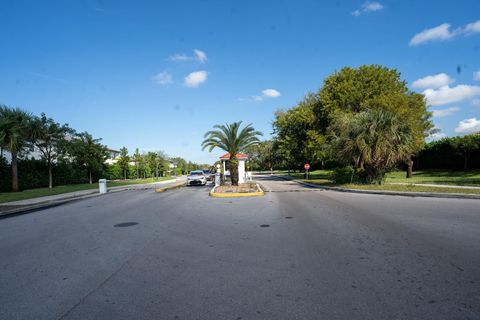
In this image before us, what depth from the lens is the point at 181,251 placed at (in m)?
5.84

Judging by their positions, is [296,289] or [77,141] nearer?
[296,289]

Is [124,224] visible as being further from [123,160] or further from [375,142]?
[123,160]

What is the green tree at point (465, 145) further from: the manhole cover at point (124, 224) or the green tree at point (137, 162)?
the green tree at point (137, 162)

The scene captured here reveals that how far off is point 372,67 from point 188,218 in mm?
29226

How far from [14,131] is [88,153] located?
12.2 meters

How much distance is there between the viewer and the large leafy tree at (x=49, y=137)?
98.2 ft

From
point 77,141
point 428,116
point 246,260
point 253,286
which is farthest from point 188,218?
point 428,116

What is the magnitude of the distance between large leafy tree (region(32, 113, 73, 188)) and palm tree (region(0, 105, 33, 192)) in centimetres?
105

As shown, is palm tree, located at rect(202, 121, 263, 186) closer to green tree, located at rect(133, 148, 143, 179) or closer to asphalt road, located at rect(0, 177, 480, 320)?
asphalt road, located at rect(0, 177, 480, 320)

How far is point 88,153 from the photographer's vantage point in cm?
3744

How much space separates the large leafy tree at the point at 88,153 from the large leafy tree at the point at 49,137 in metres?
2.32

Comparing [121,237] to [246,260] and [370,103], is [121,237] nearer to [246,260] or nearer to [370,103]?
[246,260]

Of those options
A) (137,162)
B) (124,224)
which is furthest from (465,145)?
(137,162)

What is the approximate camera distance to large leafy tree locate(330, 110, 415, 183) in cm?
1942
